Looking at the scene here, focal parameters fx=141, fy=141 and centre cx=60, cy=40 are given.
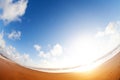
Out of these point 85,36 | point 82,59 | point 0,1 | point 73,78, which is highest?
point 0,1

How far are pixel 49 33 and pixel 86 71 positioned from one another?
0.30m

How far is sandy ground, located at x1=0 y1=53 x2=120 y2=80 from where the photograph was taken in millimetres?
665

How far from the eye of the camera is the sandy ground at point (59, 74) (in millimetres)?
665

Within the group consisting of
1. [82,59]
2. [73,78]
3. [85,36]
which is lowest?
[73,78]

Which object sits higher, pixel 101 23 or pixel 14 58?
pixel 101 23

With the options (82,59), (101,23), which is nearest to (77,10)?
(101,23)

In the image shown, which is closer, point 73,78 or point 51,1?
point 73,78

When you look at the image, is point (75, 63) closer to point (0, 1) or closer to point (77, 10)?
point (77, 10)

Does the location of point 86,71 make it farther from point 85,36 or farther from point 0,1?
point 0,1

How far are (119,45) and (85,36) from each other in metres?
0.17

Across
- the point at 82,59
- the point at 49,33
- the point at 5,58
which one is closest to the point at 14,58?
the point at 5,58

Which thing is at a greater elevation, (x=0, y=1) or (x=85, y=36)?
(x=0, y=1)

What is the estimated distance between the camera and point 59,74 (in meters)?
0.68

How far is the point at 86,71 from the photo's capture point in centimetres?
67
